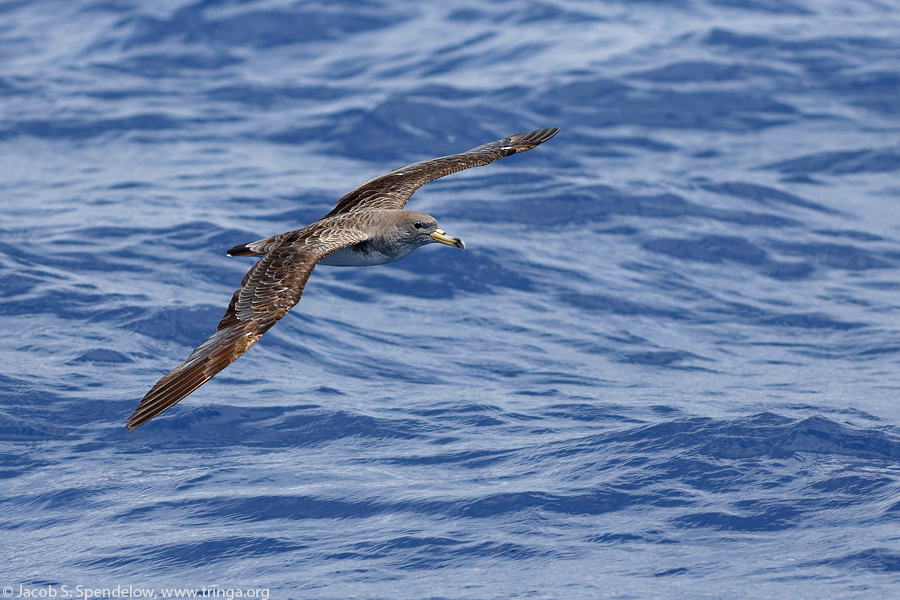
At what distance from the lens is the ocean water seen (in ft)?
33.2

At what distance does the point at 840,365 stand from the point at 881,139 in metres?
7.23

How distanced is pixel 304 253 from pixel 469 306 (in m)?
5.23

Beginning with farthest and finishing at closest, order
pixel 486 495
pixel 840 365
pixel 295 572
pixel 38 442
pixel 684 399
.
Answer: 1. pixel 840 365
2. pixel 684 399
3. pixel 38 442
4. pixel 486 495
5. pixel 295 572

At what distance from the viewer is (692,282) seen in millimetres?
16094

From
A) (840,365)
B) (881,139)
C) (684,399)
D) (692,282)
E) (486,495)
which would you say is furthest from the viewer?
(881,139)

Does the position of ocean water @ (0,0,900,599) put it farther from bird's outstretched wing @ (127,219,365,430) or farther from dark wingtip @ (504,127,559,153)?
dark wingtip @ (504,127,559,153)

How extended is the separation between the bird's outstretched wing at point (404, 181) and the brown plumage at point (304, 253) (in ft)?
0.03

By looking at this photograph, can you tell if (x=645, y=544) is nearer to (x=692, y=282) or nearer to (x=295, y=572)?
(x=295, y=572)

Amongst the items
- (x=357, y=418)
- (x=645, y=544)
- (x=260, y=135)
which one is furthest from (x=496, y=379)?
(x=260, y=135)

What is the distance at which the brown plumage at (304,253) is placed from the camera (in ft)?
30.5

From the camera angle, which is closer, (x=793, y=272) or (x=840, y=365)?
(x=840, y=365)

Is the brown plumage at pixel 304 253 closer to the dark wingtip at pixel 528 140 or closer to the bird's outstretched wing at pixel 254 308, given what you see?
the bird's outstretched wing at pixel 254 308

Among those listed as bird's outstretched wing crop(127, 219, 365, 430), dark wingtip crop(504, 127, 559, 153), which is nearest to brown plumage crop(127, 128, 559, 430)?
bird's outstretched wing crop(127, 219, 365, 430)

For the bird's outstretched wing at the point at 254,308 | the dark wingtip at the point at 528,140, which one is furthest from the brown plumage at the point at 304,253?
the dark wingtip at the point at 528,140
